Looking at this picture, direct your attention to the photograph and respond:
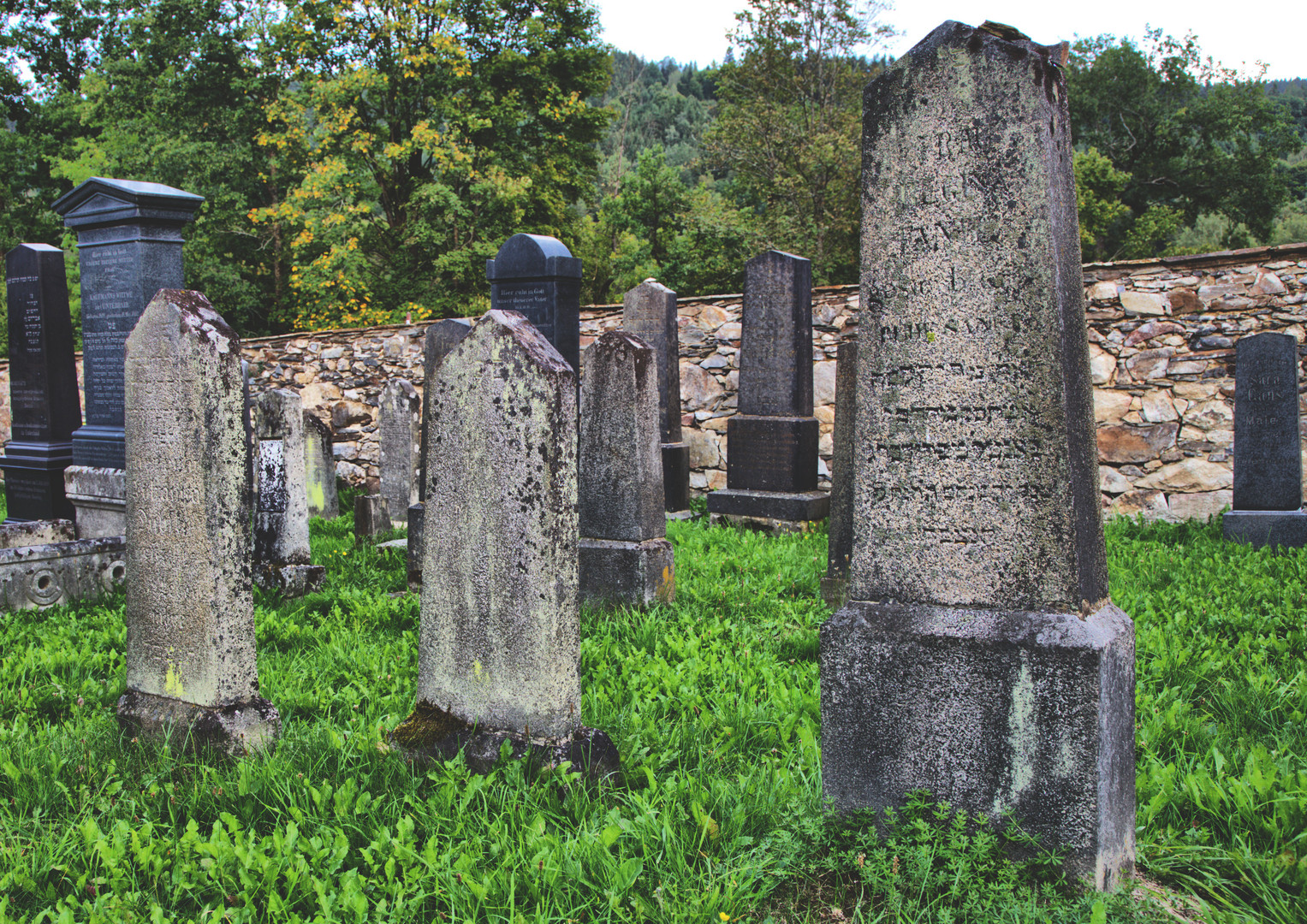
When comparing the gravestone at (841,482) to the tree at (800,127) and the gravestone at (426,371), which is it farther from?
the tree at (800,127)

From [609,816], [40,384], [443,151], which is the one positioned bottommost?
[609,816]

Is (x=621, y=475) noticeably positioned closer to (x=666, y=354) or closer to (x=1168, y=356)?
(x=666, y=354)

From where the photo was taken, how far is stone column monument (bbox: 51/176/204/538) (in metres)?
6.62

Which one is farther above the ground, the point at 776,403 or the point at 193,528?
the point at 776,403

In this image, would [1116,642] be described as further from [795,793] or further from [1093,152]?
[1093,152]

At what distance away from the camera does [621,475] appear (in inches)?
205

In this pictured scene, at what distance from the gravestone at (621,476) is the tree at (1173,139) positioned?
22.4 metres

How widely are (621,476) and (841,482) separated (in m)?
1.36

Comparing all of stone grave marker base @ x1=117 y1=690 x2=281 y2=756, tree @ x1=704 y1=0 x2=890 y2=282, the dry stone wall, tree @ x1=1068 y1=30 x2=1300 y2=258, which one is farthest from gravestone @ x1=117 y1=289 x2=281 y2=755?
tree @ x1=1068 y1=30 x2=1300 y2=258

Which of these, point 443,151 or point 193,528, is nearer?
point 193,528

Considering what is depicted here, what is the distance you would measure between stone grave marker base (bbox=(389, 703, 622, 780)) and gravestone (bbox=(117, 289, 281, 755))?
593mm

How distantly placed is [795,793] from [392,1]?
21413mm

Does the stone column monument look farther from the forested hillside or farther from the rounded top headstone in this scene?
the forested hillside

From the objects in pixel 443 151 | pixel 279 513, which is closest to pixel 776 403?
pixel 279 513
